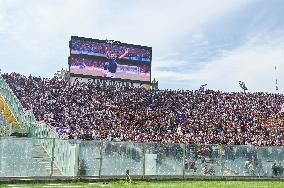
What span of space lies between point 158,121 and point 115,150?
25.9 m

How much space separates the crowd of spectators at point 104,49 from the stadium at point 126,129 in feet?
0.42

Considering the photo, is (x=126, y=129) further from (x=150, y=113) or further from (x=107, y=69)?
(x=107, y=69)

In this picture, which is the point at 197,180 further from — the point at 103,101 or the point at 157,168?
the point at 103,101

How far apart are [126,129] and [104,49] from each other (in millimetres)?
18072

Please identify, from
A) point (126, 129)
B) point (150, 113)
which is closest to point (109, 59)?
point (150, 113)

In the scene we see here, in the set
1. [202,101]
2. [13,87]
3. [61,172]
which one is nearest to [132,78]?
[202,101]

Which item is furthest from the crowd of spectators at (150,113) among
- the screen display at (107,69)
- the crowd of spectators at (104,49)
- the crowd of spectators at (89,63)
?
the crowd of spectators at (104,49)

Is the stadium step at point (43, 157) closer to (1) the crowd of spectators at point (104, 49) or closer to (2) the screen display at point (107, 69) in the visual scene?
(2) the screen display at point (107, 69)

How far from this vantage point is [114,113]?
4762 cm

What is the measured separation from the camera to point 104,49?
59500mm

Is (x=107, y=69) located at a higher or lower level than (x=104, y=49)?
lower

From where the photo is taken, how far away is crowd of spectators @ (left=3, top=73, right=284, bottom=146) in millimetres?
42625

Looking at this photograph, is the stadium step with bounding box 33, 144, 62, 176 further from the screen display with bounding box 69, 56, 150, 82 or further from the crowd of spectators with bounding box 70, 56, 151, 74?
the crowd of spectators with bounding box 70, 56, 151, 74

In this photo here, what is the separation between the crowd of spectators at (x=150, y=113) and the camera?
42.6 m
